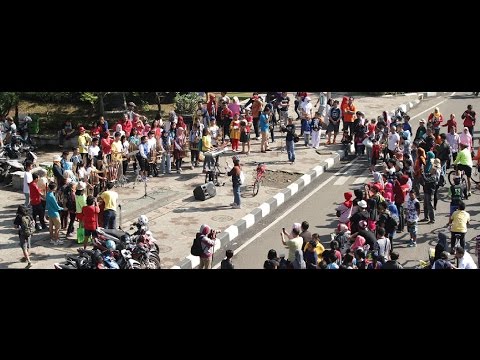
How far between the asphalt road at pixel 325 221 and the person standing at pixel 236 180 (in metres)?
0.78

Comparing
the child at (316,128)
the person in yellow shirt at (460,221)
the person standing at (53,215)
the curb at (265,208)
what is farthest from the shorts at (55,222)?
the child at (316,128)

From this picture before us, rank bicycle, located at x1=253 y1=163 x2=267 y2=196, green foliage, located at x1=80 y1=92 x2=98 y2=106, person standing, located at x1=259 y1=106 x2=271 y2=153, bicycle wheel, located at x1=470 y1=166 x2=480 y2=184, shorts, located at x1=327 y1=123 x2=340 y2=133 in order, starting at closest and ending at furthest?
bicycle, located at x1=253 y1=163 x2=267 y2=196 → bicycle wheel, located at x1=470 y1=166 x2=480 y2=184 → person standing, located at x1=259 y1=106 x2=271 y2=153 → shorts, located at x1=327 y1=123 x2=340 y2=133 → green foliage, located at x1=80 y1=92 x2=98 y2=106

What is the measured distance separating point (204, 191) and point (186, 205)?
20.9 inches

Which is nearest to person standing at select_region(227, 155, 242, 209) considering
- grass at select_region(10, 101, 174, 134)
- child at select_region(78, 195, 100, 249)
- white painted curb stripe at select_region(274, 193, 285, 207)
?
white painted curb stripe at select_region(274, 193, 285, 207)

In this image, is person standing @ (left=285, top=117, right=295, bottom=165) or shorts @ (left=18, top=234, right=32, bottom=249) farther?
person standing @ (left=285, top=117, right=295, bottom=165)

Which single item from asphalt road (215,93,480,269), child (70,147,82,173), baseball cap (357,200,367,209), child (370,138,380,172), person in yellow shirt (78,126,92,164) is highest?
person in yellow shirt (78,126,92,164)

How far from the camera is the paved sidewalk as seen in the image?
49.4ft

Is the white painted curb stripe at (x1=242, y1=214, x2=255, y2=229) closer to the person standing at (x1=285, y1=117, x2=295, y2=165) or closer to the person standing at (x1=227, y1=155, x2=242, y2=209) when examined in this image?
the person standing at (x1=227, y1=155, x2=242, y2=209)

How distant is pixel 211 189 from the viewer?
58.8 feet

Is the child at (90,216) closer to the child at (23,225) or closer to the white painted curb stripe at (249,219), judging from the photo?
the child at (23,225)

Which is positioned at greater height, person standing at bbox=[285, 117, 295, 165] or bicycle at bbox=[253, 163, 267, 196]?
person standing at bbox=[285, 117, 295, 165]

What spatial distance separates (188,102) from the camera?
23.6 meters
